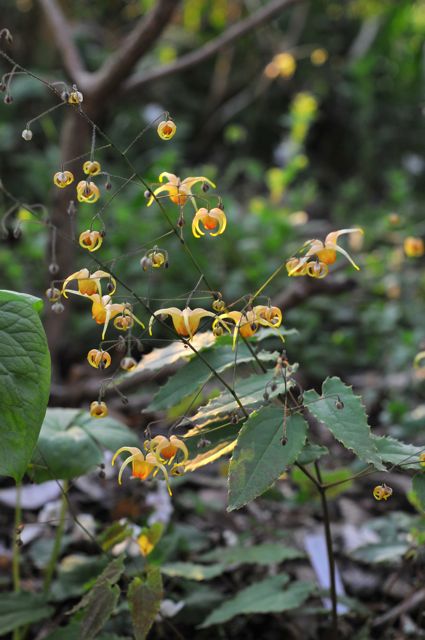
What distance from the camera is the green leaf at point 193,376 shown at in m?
1.16

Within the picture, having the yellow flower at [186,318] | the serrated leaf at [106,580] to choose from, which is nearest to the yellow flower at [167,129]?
the yellow flower at [186,318]

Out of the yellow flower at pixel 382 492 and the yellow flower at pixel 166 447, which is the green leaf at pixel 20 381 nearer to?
the yellow flower at pixel 166 447

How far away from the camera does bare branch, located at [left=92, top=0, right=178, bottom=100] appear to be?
235 centimetres

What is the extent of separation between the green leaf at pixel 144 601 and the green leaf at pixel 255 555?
43 cm

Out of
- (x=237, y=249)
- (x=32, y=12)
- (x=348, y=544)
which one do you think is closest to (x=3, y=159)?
(x=32, y=12)

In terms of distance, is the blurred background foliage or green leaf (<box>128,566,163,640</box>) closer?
green leaf (<box>128,566,163,640</box>)

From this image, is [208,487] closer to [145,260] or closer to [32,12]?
[145,260]

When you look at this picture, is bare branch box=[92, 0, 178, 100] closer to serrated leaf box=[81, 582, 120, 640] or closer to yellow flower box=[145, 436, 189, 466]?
yellow flower box=[145, 436, 189, 466]

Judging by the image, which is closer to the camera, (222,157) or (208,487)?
(208,487)

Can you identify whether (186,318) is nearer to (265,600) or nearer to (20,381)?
(20,381)

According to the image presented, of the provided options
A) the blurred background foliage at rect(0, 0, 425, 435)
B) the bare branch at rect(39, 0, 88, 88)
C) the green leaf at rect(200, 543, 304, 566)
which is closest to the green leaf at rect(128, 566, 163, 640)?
the green leaf at rect(200, 543, 304, 566)

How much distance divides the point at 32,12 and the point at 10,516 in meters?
4.53

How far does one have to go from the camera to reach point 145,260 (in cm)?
95

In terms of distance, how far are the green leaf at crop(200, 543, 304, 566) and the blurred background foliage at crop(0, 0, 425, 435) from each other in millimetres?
1289
